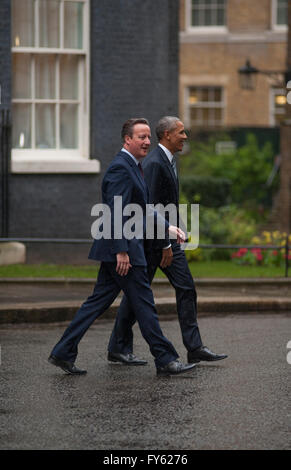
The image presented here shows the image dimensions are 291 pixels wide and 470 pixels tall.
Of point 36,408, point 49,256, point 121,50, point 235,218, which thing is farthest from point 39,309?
point 235,218

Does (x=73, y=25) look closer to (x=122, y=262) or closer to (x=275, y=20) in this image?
(x=122, y=262)

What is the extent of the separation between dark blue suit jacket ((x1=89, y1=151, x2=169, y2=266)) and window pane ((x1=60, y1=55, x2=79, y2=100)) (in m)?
8.46

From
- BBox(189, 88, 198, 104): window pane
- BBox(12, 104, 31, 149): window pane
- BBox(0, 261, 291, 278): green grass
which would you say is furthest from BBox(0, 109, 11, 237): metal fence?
BBox(189, 88, 198, 104): window pane

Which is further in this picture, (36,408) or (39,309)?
(39,309)

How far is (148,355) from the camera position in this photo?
9.09 metres

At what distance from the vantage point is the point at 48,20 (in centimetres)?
1603

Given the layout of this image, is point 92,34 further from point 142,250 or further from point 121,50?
point 142,250

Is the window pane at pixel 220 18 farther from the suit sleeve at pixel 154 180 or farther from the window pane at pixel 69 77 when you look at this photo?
the suit sleeve at pixel 154 180

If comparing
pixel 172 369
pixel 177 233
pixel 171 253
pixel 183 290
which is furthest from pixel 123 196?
pixel 172 369

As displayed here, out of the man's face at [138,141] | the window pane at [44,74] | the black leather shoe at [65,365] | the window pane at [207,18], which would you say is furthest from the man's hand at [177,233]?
the window pane at [207,18]

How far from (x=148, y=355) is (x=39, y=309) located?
2143mm

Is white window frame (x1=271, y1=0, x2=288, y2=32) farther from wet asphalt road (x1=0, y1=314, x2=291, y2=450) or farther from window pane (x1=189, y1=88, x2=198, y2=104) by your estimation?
wet asphalt road (x1=0, y1=314, x2=291, y2=450)

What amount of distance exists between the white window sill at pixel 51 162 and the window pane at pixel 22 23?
64.4 inches

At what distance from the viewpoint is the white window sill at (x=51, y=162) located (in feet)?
52.0
